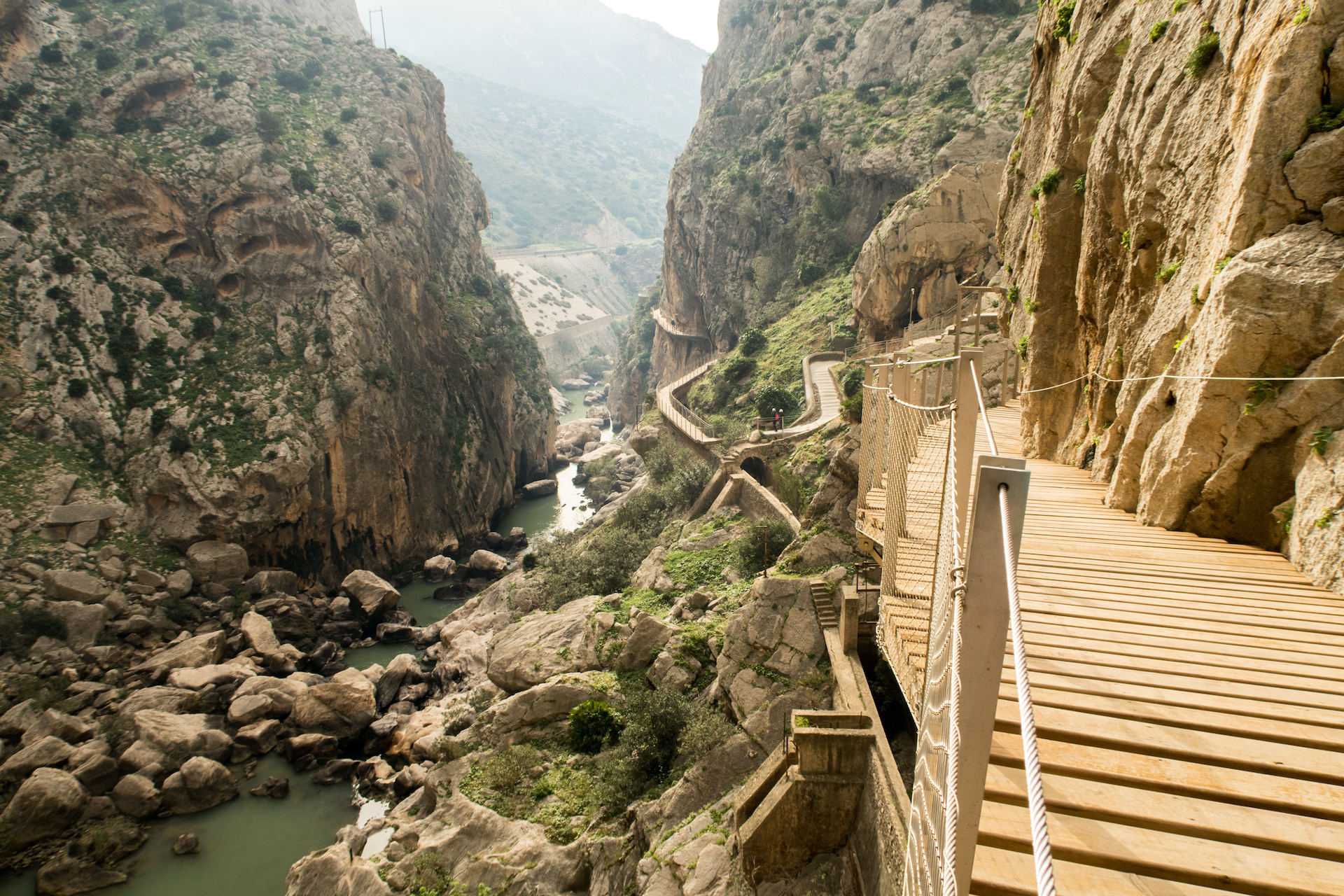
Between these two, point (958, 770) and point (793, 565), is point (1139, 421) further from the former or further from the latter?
point (793, 565)

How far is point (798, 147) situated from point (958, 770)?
47.3 m

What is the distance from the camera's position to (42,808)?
53.0 ft

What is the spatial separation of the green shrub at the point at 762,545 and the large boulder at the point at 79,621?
2257 centimetres

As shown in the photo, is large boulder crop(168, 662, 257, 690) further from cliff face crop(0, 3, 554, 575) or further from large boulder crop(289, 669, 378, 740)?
cliff face crop(0, 3, 554, 575)

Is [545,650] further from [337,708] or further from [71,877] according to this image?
[71,877]

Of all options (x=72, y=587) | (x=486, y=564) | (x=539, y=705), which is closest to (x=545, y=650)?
(x=539, y=705)

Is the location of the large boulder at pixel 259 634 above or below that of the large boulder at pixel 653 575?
below

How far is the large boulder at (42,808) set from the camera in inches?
625

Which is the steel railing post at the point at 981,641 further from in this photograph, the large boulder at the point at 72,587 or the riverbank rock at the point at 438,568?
the riverbank rock at the point at 438,568

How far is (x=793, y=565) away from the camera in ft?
49.5

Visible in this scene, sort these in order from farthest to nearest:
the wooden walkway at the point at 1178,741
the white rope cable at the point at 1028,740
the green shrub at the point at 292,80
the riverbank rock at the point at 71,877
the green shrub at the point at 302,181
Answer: the green shrub at the point at 292,80 < the green shrub at the point at 302,181 < the riverbank rock at the point at 71,877 < the wooden walkway at the point at 1178,741 < the white rope cable at the point at 1028,740

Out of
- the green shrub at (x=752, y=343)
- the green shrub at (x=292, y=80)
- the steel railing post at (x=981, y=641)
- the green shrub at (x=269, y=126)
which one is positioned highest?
the green shrub at (x=292, y=80)

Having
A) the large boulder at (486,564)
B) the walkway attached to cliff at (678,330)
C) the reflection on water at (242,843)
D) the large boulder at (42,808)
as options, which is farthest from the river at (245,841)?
the walkway attached to cliff at (678,330)

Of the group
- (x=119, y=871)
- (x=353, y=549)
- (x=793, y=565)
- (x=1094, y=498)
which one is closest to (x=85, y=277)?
(x=353, y=549)
